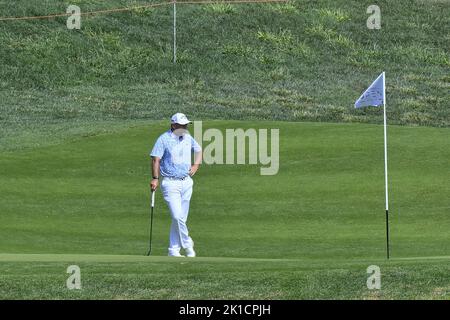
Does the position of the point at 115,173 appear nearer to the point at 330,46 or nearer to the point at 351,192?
the point at 351,192

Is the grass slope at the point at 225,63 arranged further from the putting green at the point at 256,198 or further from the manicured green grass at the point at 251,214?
the manicured green grass at the point at 251,214

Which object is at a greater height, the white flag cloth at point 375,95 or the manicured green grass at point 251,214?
the white flag cloth at point 375,95

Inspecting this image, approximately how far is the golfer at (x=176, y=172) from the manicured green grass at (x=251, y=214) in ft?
2.87

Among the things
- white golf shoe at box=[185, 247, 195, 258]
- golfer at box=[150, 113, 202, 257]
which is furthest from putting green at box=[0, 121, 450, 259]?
golfer at box=[150, 113, 202, 257]

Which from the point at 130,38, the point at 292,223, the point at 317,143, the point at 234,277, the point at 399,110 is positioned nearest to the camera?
the point at 234,277

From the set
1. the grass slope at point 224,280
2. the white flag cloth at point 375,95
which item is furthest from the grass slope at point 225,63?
the grass slope at point 224,280

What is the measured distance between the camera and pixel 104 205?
2344 cm

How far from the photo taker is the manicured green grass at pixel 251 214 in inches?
576

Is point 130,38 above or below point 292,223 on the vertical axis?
above

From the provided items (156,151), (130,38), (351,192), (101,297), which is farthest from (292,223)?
(130,38)

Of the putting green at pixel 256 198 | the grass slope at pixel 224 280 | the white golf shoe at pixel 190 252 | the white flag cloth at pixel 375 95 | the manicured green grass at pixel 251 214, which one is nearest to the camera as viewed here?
the grass slope at pixel 224 280

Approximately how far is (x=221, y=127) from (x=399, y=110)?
31.3 feet

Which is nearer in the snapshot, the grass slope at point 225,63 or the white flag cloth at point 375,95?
the white flag cloth at point 375,95

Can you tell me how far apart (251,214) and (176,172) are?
174 inches
